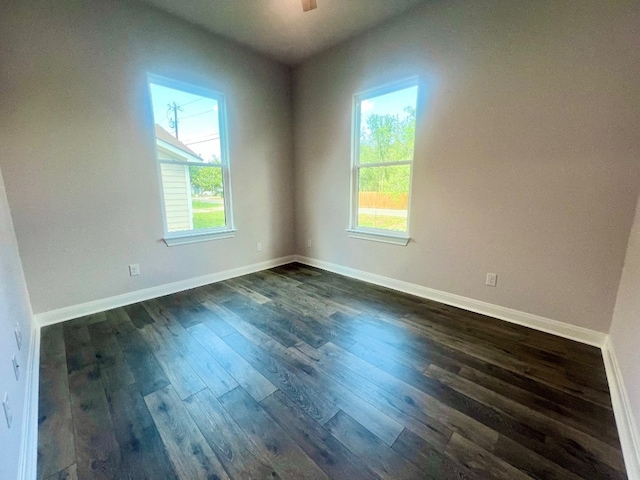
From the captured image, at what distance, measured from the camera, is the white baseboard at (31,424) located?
1.12 meters

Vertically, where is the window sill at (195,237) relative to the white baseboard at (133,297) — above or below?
above

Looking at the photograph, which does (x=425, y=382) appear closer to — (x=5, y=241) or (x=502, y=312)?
(x=502, y=312)

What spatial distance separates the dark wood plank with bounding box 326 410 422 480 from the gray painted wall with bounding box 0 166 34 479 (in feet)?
4.09

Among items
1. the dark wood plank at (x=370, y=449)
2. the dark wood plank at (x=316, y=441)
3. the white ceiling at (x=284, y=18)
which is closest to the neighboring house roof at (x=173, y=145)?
the white ceiling at (x=284, y=18)

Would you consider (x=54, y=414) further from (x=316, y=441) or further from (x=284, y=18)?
(x=284, y=18)

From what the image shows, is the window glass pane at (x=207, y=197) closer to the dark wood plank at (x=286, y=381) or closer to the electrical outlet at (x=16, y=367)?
the dark wood plank at (x=286, y=381)

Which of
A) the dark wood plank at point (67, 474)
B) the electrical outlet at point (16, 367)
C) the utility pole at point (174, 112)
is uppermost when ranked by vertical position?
the utility pole at point (174, 112)

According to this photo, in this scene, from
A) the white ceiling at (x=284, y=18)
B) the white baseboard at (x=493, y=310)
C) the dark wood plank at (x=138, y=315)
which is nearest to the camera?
the white baseboard at (x=493, y=310)

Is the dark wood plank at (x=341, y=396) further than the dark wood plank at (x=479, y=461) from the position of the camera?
Yes

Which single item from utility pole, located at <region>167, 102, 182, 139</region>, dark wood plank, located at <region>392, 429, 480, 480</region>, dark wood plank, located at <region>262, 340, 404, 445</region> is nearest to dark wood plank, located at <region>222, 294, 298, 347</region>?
dark wood plank, located at <region>262, 340, 404, 445</region>

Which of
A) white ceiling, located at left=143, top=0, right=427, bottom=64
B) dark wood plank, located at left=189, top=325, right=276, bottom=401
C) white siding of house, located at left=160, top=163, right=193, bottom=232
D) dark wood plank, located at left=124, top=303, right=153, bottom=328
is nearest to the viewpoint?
dark wood plank, located at left=189, top=325, right=276, bottom=401

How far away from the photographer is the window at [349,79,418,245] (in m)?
3.00

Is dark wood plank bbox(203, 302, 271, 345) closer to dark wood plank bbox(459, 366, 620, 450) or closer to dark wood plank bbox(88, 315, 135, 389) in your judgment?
dark wood plank bbox(88, 315, 135, 389)

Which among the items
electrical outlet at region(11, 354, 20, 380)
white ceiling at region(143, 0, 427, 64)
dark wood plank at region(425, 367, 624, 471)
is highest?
white ceiling at region(143, 0, 427, 64)
